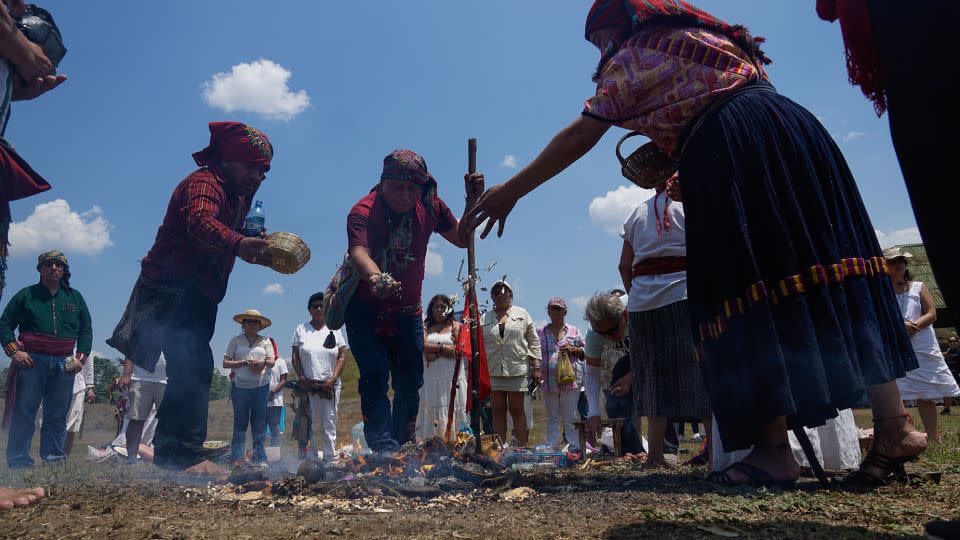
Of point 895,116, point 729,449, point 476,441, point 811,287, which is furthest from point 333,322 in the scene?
point 895,116

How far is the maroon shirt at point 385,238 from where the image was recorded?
414 centimetres

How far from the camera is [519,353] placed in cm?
826

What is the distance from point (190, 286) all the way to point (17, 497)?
1.73m

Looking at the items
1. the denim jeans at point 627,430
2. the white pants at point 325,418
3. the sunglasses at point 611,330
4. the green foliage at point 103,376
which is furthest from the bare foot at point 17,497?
the green foliage at point 103,376

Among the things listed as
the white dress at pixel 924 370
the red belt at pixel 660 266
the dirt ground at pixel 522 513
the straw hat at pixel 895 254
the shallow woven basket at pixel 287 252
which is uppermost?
the straw hat at pixel 895 254

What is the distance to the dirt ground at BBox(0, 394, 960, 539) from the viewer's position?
6.21ft

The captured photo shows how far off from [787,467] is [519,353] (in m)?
5.84

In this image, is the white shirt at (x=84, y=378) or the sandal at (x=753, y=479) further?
the white shirt at (x=84, y=378)

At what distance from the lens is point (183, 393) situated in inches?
155

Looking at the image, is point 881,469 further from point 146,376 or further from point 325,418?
point 146,376

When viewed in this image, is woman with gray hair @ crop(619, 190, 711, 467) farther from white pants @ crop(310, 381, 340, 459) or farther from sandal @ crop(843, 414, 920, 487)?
white pants @ crop(310, 381, 340, 459)

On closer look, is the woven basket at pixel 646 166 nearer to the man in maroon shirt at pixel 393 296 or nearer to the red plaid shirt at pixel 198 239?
the man in maroon shirt at pixel 393 296

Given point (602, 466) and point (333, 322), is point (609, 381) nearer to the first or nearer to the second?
point (602, 466)

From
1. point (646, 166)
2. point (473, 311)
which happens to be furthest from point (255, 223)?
point (646, 166)
